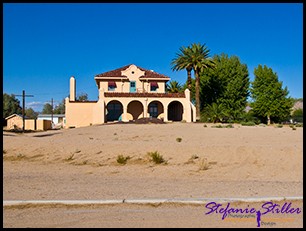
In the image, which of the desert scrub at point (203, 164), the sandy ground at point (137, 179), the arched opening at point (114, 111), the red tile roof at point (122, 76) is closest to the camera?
the sandy ground at point (137, 179)

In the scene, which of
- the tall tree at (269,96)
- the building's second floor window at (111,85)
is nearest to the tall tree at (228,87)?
the tall tree at (269,96)

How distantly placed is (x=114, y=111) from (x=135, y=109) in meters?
2.80

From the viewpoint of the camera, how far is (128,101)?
41406mm

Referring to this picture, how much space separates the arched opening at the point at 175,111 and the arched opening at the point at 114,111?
7945mm

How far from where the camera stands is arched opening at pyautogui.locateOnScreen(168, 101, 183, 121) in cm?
4447

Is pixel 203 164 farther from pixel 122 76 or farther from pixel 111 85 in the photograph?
pixel 122 76

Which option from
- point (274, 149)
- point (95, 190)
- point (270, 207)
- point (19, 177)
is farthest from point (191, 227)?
point (274, 149)

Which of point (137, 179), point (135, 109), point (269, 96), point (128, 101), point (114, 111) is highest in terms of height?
point (269, 96)

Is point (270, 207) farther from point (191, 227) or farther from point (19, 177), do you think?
point (19, 177)

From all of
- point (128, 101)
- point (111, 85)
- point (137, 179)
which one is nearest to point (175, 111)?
point (128, 101)

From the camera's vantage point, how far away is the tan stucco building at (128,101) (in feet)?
136

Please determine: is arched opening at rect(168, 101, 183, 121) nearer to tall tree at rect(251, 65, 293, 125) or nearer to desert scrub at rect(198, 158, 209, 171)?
tall tree at rect(251, 65, 293, 125)

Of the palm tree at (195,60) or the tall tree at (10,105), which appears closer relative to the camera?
the palm tree at (195,60)

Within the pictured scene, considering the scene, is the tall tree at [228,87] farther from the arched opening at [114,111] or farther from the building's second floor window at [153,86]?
the arched opening at [114,111]
